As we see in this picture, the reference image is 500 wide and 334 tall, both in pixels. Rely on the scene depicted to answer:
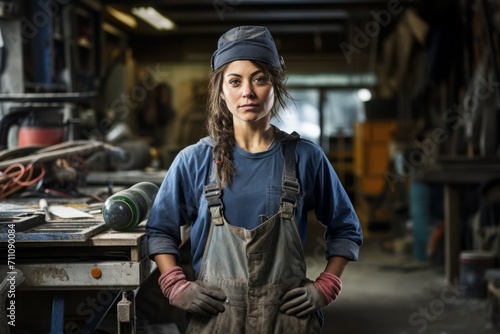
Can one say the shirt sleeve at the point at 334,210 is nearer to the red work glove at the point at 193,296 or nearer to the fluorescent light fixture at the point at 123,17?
the red work glove at the point at 193,296

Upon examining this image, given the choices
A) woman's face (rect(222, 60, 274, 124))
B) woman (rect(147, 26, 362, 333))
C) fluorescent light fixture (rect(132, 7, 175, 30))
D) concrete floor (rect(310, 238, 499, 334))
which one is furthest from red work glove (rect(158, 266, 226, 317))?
fluorescent light fixture (rect(132, 7, 175, 30))

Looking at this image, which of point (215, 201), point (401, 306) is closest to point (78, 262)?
point (215, 201)

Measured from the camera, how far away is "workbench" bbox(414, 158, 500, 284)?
6520 mm

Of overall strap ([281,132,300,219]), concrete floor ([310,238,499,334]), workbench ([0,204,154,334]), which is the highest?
overall strap ([281,132,300,219])

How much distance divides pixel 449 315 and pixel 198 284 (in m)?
3.95

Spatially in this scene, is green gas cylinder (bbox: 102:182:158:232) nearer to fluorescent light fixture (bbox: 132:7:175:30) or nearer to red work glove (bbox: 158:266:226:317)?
red work glove (bbox: 158:266:226:317)

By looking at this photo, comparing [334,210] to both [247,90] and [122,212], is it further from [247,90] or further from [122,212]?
[122,212]

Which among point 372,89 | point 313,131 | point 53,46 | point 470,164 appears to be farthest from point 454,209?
point 313,131

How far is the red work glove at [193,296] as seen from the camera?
2316 mm

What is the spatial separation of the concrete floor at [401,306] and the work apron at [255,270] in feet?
10.3

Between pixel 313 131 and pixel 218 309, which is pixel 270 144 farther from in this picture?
pixel 313 131

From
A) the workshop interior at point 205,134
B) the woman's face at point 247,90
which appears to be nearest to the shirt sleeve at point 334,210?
the woman's face at point 247,90

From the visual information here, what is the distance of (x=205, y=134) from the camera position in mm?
7613

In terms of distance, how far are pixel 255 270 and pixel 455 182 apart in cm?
473
